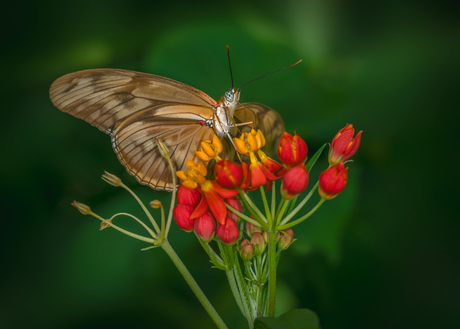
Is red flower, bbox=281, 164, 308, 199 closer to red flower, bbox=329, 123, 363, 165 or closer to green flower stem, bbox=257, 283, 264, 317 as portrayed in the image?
red flower, bbox=329, 123, 363, 165

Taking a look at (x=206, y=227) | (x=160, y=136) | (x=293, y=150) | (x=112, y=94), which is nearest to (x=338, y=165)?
(x=293, y=150)

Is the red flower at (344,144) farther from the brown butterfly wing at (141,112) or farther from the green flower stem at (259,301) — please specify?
the brown butterfly wing at (141,112)

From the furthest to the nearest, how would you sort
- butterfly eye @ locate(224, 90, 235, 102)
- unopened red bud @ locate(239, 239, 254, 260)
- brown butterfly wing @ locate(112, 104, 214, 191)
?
1. brown butterfly wing @ locate(112, 104, 214, 191)
2. butterfly eye @ locate(224, 90, 235, 102)
3. unopened red bud @ locate(239, 239, 254, 260)

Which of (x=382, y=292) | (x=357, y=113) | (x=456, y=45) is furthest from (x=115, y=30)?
(x=382, y=292)

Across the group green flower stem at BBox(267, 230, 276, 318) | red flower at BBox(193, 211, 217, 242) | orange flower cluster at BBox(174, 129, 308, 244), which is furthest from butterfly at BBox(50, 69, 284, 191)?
green flower stem at BBox(267, 230, 276, 318)

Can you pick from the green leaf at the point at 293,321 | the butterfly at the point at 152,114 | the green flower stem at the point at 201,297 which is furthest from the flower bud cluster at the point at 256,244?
the butterfly at the point at 152,114

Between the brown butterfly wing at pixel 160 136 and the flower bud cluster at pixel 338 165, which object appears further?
the brown butterfly wing at pixel 160 136

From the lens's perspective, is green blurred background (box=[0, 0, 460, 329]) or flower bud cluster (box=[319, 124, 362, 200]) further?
green blurred background (box=[0, 0, 460, 329])
